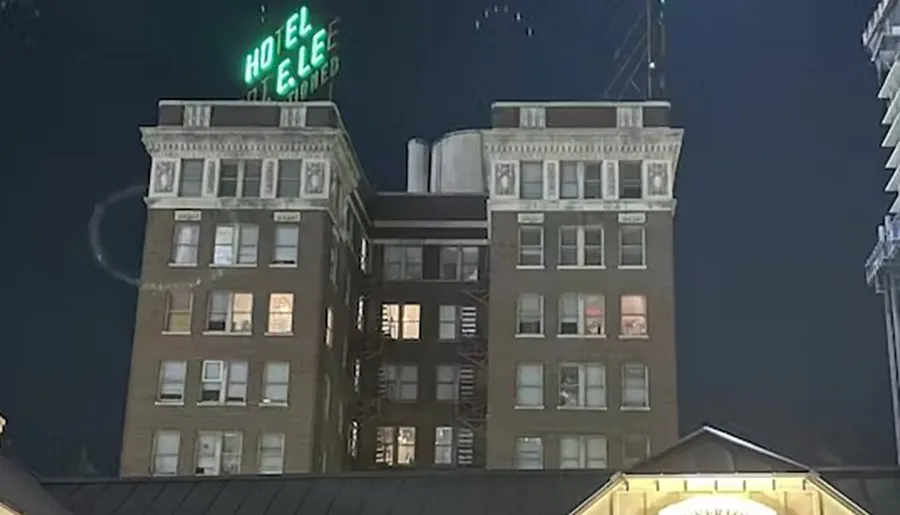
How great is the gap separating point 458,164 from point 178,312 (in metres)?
29.3

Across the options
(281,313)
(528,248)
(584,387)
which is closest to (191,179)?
(281,313)

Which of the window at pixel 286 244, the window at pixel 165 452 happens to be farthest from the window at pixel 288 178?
the window at pixel 165 452

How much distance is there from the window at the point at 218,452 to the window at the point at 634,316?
22.5 m

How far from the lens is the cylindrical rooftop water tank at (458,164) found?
4144 inches

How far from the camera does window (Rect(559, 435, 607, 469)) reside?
260 ft

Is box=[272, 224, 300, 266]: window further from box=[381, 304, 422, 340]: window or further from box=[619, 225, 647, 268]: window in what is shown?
box=[619, 225, 647, 268]: window

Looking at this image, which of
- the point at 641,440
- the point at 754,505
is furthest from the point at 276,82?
the point at 754,505

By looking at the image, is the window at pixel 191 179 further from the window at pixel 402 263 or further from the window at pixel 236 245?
the window at pixel 402 263

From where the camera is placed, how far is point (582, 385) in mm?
81625

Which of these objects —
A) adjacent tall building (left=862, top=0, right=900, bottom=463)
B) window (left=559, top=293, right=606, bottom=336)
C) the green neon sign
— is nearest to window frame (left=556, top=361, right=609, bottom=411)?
window (left=559, top=293, right=606, bottom=336)

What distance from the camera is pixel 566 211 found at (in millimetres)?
85500

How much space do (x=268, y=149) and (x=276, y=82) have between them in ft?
34.3

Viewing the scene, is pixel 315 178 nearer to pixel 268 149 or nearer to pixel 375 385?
pixel 268 149

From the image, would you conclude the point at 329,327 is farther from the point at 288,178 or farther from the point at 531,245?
the point at 531,245
